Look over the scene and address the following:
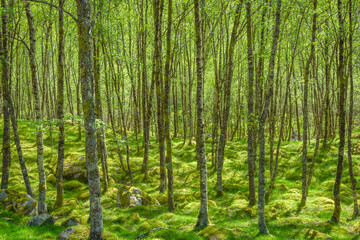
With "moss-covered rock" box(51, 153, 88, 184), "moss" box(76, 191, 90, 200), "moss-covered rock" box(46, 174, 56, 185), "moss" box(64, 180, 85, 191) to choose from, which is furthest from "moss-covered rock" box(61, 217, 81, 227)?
"moss-covered rock" box(46, 174, 56, 185)

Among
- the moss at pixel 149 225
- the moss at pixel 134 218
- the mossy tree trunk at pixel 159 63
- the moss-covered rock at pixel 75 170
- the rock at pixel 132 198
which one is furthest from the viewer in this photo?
the moss-covered rock at pixel 75 170

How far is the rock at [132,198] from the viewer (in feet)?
49.9

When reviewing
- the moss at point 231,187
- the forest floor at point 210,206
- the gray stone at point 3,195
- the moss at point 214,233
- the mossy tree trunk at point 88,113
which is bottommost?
the moss at point 231,187

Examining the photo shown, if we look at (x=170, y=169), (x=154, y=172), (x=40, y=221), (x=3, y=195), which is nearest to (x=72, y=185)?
(x=3, y=195)

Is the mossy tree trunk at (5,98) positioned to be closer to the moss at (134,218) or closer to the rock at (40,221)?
the rock at (40,221)

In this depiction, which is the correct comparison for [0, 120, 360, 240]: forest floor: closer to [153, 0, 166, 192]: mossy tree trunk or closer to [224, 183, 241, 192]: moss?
[224, 183, 241, 192]: moss

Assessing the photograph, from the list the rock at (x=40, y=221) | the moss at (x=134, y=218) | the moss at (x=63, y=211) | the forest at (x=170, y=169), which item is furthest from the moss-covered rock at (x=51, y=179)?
the moss at (x=134, y=218)

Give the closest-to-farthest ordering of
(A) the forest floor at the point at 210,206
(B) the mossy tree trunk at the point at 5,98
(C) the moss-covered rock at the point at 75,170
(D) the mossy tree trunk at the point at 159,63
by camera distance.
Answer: (A) the forest floor at the point at 210,206
(B) the mossy tree trunk at the point at 5,98
(D) the mossy tree trunk at the point at 159,63
(C) the moss-covered rock at the point at 75,170

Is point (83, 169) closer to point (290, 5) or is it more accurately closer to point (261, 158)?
point (261, 158)

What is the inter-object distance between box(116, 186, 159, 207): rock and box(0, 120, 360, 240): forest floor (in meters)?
0.56

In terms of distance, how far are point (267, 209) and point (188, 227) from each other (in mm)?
6249

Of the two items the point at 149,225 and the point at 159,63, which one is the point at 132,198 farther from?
the point at 159,63

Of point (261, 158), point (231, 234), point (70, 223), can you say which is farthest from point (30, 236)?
point (261, 158)

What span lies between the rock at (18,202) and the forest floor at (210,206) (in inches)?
18.7
